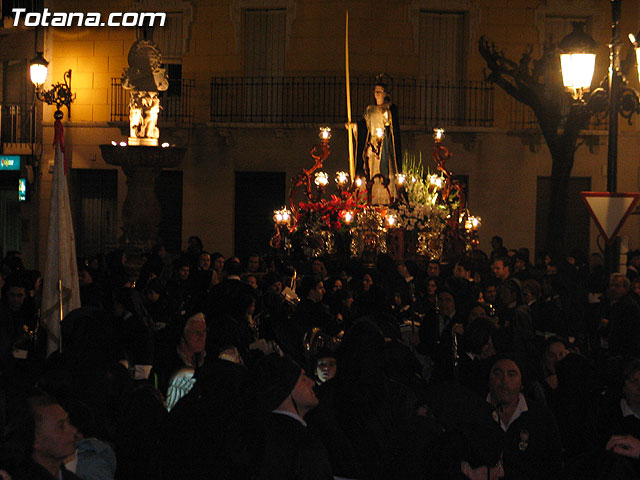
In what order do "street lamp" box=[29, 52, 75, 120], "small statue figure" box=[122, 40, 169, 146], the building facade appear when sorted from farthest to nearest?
the building facade, "street lamp" box=[29, 52, 75, 120], "small statue figure" box=[122, 40, 169, 146]

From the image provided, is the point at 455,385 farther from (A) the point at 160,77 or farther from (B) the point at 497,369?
(A) the point at 160,77

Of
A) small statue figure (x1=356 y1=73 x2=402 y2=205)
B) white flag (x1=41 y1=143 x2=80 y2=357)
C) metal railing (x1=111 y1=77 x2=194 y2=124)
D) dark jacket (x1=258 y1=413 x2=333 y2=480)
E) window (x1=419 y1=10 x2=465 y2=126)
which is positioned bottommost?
dark jacket (x1=258 y1=413 x2=333 y2=480)

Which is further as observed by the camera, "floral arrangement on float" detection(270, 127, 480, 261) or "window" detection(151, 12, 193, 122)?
"window" detection(151, 12, 193, 122)

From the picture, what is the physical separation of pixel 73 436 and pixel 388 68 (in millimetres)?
21268

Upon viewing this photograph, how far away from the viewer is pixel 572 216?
82.1 ft

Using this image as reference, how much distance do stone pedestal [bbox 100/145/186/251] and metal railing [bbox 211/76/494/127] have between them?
266 inches

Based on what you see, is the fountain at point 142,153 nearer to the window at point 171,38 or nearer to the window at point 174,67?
the window at point 174,67

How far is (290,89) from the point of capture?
81.2ft

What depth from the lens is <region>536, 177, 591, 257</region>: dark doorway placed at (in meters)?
24.9

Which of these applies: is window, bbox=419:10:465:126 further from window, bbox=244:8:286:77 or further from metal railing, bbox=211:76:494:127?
window, bbox=244:8:286:77

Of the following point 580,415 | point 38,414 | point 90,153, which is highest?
point 90,153

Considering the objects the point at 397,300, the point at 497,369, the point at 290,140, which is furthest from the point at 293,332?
the point at 290,140

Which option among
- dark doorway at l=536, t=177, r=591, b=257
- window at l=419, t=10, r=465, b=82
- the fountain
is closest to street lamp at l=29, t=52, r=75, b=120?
the fountain

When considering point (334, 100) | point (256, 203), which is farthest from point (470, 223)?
point (256, 203)
